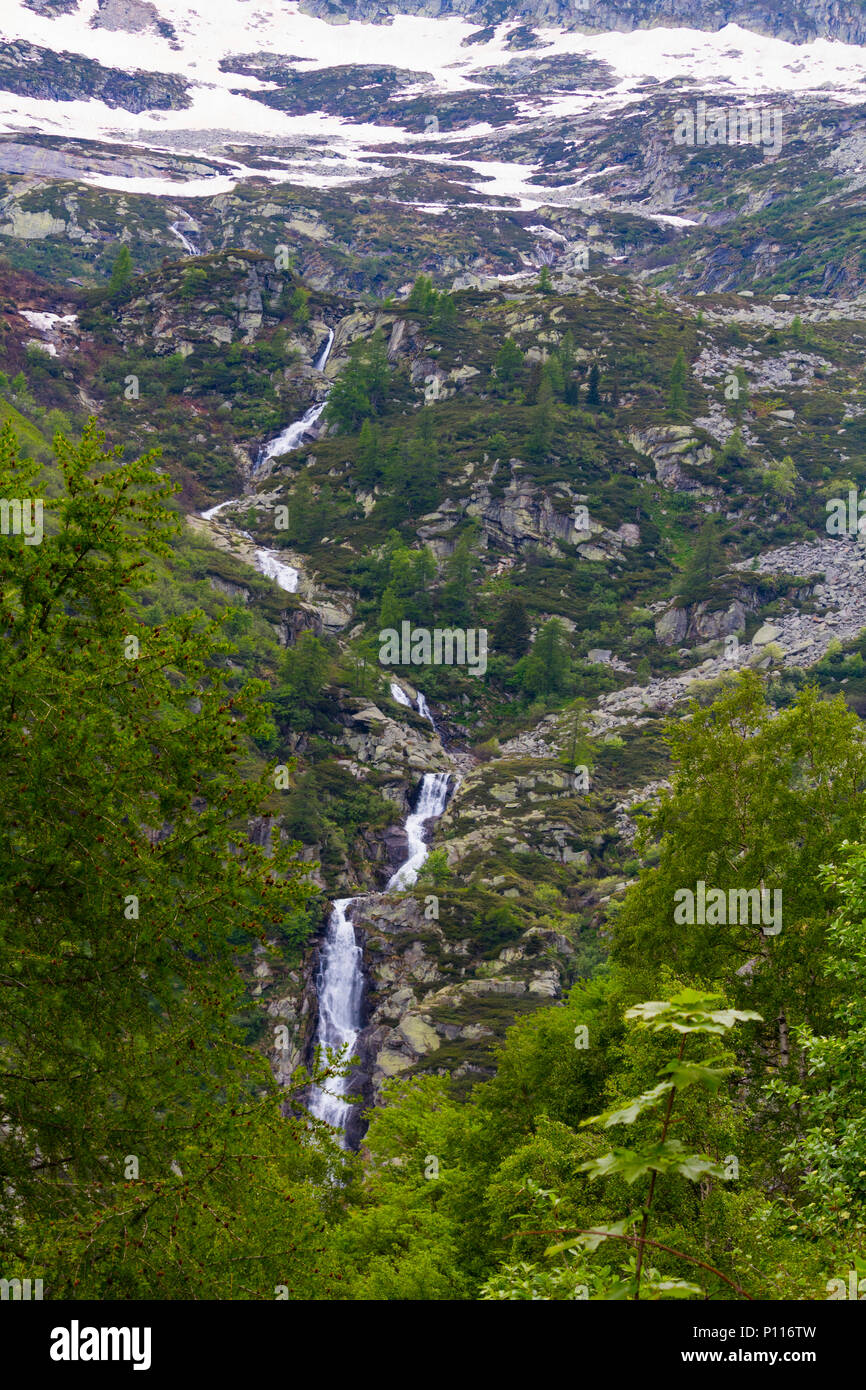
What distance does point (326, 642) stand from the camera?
7619 centimetres

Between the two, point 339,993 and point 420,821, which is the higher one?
point 420,821

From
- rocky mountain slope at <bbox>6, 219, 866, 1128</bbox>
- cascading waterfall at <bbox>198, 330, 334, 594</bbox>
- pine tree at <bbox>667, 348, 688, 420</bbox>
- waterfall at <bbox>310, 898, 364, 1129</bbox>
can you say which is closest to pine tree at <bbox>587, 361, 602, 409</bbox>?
rocky mountain slope at <bbox>6, 219, 866, 1128</bbox>

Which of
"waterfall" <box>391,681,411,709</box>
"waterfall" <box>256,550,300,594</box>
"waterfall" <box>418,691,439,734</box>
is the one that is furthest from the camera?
"waterfall" <box>256,550,300,594</box>

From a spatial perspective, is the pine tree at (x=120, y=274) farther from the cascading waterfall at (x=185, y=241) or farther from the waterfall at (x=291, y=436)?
the cascading waterfall at (x=185, y=241)

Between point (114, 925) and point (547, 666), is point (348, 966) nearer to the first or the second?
point (547, 666)

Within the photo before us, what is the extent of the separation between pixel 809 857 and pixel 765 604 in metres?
63.8

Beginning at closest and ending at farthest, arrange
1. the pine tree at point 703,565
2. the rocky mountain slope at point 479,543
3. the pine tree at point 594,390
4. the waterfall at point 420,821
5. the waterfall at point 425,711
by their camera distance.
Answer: the rocky mountain slope at point 479,543
the waterfall at point 420,821
the waterfall at point 425,711
the pine tree at point 703,565
the pine tree at point 594,390

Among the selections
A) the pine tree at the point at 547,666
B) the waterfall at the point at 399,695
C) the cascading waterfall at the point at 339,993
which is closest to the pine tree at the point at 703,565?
the pine tree at the point at 547,666

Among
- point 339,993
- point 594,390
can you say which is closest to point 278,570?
point 594,390

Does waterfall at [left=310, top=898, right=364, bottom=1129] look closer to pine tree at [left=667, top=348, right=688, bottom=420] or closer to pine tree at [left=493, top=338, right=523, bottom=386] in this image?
pine tree at [left=667, top=348, right=688, bottom=420]

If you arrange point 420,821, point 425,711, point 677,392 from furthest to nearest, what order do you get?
point 677,392 < point 425,711 < point 420,821

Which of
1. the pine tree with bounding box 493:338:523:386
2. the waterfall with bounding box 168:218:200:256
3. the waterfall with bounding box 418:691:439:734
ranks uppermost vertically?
the waterfall with bounding box 168:218:200:256
